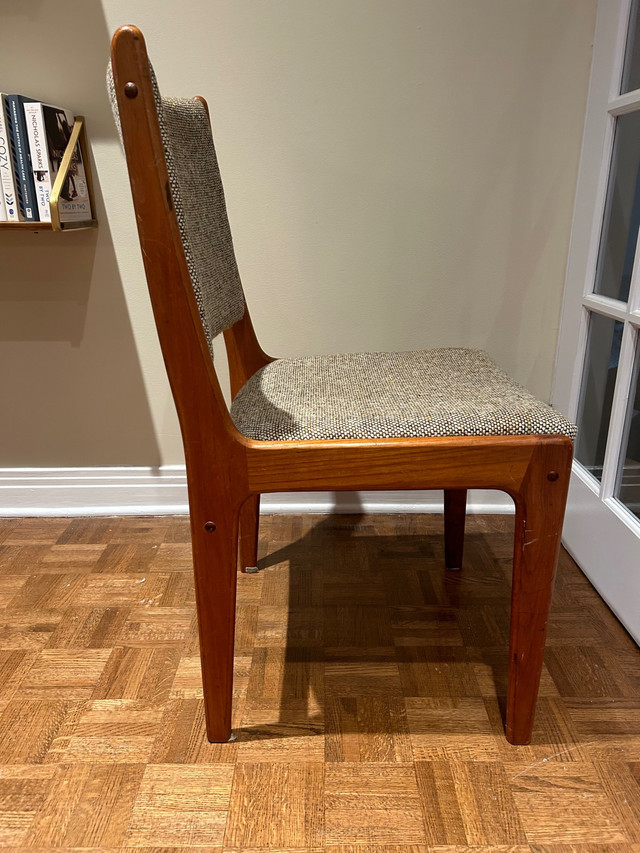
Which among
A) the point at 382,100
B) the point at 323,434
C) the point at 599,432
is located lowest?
the point at 599,432

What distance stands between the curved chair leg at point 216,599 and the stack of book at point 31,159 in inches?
29.4

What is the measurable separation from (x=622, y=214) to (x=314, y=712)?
41.3 inches

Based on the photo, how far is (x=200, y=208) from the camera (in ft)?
2.97

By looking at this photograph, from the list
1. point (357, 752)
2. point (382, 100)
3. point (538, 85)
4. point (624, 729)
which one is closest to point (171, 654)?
point (357, 752)

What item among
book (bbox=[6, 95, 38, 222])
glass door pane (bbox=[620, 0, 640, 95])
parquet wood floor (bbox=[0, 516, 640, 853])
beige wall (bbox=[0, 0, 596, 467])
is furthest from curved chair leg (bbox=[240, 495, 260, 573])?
glass door pane (bbox=[620, 0, 640, 95])

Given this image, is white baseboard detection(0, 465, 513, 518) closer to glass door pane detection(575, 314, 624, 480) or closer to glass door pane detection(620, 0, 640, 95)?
glass door pane detection(575, 314, 624, 480)

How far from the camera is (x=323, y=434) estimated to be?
825 millimetres

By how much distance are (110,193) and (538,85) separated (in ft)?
2.99

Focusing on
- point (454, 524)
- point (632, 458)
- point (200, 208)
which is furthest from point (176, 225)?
point (632, 458)

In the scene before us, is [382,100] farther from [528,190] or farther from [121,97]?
[121,97]

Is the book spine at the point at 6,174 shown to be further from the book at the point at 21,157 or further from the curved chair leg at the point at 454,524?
the curved chair leg at the point at 454,524

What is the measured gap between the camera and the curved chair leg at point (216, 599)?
0.83 metres

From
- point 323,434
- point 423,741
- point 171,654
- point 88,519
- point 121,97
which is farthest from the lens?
point 88,519

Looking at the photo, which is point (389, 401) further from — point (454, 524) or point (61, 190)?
point (61, 190)
